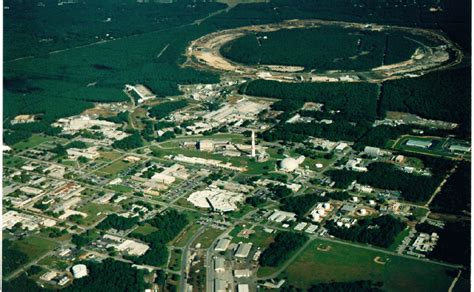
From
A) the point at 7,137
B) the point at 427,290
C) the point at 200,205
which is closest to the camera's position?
the point at 427,290

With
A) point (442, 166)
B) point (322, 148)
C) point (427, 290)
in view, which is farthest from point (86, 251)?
point (442, 166)

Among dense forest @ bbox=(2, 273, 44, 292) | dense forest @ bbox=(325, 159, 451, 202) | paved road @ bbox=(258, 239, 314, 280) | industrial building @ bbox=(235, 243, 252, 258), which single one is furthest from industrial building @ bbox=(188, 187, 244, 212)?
dense forest @ bbox=(2, 273, 44, 292)

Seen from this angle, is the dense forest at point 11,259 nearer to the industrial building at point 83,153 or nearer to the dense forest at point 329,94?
the industrial building at point 83,153

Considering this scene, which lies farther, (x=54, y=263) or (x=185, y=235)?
(x=185, y=235)

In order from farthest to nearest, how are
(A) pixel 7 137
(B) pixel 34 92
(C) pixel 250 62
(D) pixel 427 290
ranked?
(C) pixel 250 62
(B) pixel 34 92
(A) pixel 7 137
(D) pixel 427 290

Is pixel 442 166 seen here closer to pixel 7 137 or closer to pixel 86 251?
pixel 86 251

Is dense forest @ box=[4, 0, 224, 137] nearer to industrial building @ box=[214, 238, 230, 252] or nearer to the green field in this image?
the green field

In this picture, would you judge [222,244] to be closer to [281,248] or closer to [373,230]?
[281,248]

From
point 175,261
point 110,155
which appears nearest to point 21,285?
point 175,261
